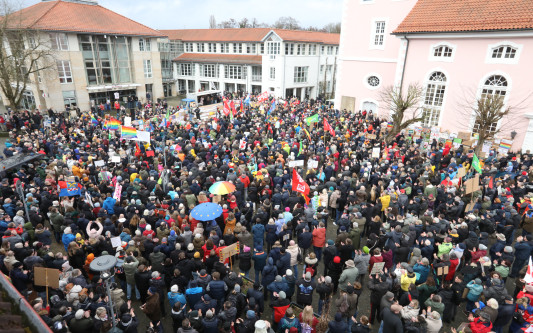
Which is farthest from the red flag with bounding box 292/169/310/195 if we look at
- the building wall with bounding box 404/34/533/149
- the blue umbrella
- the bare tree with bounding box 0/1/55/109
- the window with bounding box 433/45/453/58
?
the bare tree with bounding box 0/1/55/109

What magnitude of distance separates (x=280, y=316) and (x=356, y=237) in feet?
12.0

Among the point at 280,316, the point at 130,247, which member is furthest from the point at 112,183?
the point at 280,316

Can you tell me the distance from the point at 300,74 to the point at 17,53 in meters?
31.1

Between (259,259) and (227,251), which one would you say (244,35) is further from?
(227,251)

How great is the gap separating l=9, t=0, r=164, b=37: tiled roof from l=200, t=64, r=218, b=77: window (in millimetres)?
10294

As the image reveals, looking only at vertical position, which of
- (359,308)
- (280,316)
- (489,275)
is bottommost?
(359,308)

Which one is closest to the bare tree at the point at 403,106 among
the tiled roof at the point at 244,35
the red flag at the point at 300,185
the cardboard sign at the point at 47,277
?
the red flag at the point at 300,185

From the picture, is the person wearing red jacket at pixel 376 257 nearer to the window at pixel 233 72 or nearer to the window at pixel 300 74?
the window at pixel 300 74

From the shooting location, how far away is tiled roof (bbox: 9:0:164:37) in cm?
2967

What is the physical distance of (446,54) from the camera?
22641mm

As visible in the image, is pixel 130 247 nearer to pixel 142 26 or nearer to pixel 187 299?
pixel 187 299

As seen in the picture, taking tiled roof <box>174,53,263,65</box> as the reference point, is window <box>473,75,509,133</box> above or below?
below

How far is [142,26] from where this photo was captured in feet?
125

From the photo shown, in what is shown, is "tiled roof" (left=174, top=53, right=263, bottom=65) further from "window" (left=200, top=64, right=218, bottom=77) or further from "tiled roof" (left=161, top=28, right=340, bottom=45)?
"tiled roof" (left=161, top=28, right=340, bottom=45)
